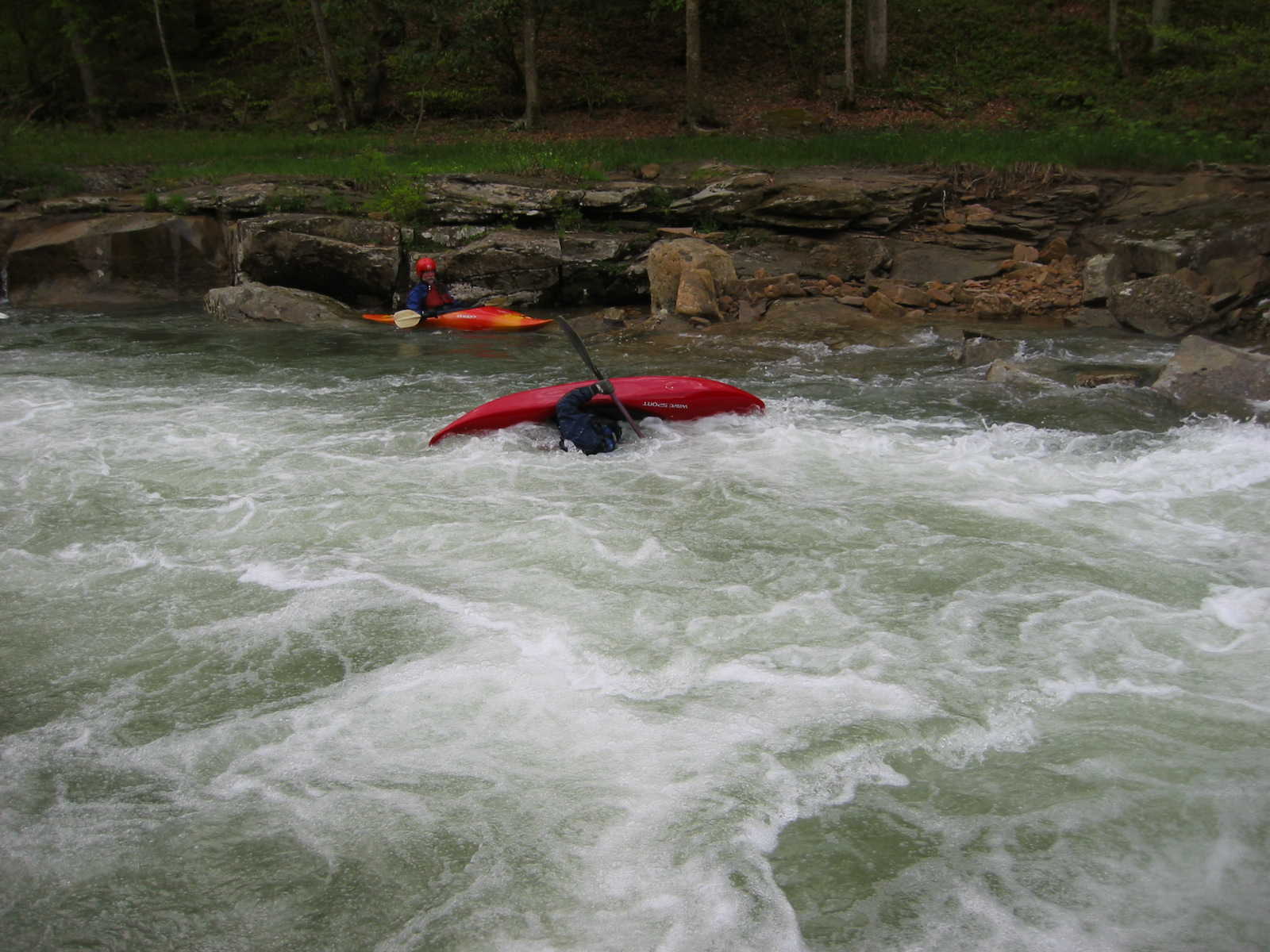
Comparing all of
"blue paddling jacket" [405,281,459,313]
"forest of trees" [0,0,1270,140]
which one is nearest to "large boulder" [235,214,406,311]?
"blue paddling jacket" [405,281,459,313]

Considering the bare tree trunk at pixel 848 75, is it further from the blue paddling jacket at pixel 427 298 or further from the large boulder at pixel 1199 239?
the blue paddling jacket at pixel 427 298

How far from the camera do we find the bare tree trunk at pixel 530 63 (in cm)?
1595

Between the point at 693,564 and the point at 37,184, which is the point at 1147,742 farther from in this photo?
the point at 37,184

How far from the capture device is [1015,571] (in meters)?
4.85

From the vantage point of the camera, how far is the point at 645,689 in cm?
390

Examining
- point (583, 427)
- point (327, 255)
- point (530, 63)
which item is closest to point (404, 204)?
point (327, 255)

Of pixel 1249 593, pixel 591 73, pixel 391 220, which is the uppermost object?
pixel 591 73

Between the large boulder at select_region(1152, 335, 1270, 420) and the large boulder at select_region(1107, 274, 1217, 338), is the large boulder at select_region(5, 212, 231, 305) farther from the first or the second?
the large boulder at select_region(1152, 335, 1270, 420)

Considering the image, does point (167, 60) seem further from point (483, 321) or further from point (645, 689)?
point (645, 689)

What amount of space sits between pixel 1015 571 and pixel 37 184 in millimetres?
14392

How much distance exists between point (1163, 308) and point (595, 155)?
8249 millimetres

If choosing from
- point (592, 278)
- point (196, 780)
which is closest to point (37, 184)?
point (592, 278)

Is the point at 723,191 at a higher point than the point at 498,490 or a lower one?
higher

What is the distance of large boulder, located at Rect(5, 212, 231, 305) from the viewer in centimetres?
1273
